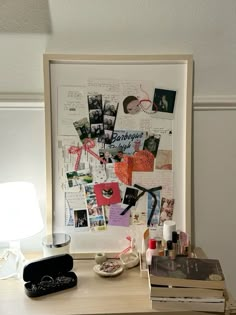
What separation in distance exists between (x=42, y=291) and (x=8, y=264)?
0.23 metres

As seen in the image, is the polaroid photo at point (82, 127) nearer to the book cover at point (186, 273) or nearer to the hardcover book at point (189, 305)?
the book cover at point (186, 273)

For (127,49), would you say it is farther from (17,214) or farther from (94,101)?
(17,214)

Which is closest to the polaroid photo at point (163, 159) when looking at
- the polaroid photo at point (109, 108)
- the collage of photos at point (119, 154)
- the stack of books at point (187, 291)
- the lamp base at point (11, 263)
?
the collage of photos at point (119, 154)

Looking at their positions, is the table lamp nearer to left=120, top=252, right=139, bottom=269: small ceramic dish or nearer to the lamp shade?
the lamp shade

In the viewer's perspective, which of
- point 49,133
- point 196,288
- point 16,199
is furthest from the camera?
point 49,133

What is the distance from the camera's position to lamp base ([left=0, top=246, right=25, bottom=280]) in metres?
1.37

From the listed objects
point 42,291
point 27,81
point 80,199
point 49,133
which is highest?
point 27,81

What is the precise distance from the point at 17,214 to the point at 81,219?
0.27m

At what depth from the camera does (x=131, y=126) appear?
4.86ft

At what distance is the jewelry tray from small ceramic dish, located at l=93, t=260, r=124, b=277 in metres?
0.09

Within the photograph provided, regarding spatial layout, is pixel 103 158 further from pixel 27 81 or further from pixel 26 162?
pixel 27 81

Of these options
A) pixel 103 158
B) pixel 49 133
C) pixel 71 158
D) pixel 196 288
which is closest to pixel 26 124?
pixel 49 133

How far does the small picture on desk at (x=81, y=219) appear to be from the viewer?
1.51m

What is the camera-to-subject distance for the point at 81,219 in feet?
4.95
